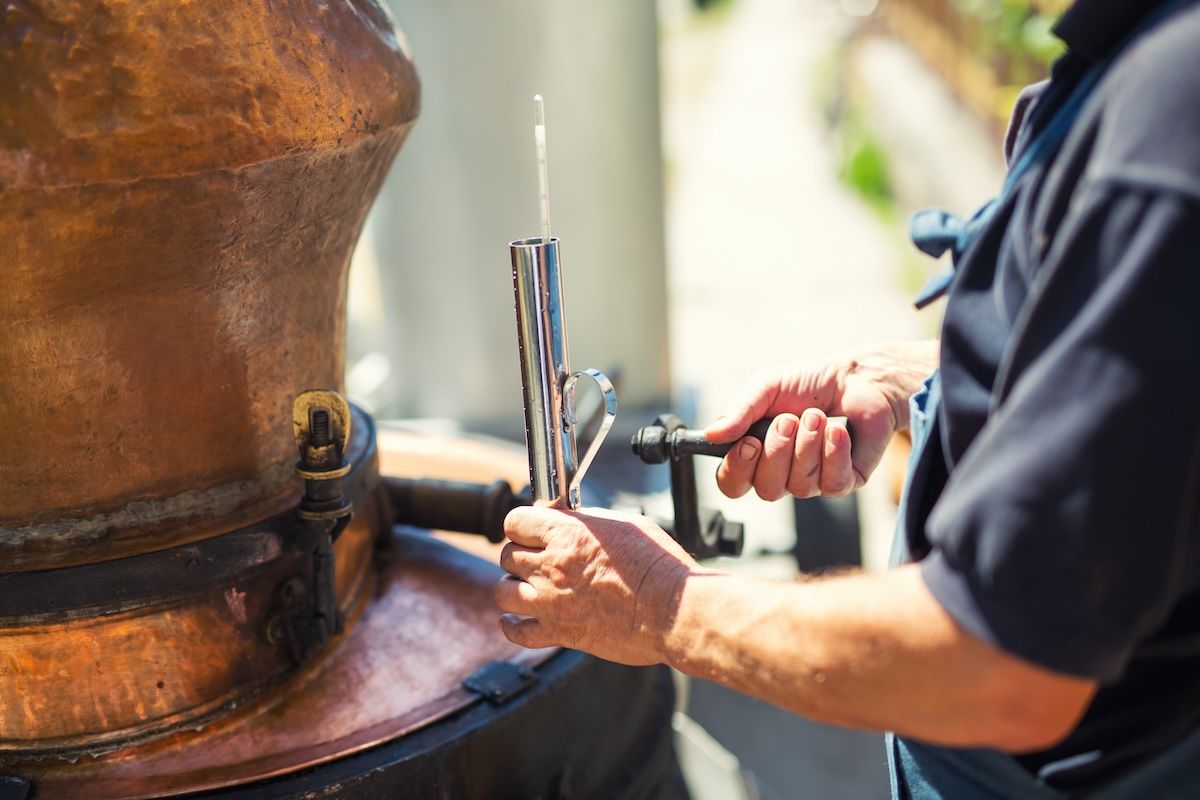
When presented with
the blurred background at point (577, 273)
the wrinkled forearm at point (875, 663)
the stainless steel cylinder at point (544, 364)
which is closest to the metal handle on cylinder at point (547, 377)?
the stainless steel cylinder at point (544, 364)

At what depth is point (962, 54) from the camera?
21.4 feet

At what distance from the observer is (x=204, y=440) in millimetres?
1235

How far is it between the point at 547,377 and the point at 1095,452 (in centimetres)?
54

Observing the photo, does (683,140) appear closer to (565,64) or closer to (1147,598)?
(565,64)

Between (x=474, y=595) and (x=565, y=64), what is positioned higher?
(x=565, y=64)

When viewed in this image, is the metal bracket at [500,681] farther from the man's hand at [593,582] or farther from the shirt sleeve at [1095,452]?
the shirt sleeve at [1095,452]

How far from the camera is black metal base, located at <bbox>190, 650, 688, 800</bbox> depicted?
1188 mm

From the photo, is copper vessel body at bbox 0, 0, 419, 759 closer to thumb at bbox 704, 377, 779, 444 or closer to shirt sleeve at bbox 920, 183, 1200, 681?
thumb at bbox 704, 377, 779, 444

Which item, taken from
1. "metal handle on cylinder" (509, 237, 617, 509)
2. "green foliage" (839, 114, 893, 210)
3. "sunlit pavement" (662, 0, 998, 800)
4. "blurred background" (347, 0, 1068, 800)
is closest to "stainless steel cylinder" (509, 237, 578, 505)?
"metal handle on cylinder" (509, 237, 617, 509)

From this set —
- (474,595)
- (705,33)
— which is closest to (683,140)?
(705,33)

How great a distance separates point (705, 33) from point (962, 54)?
10185mm

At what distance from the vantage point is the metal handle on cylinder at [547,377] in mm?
1069

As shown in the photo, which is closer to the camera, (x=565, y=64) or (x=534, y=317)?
(x=534, y=317)

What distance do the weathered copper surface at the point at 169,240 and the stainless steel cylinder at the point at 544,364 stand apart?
0.27 meters
